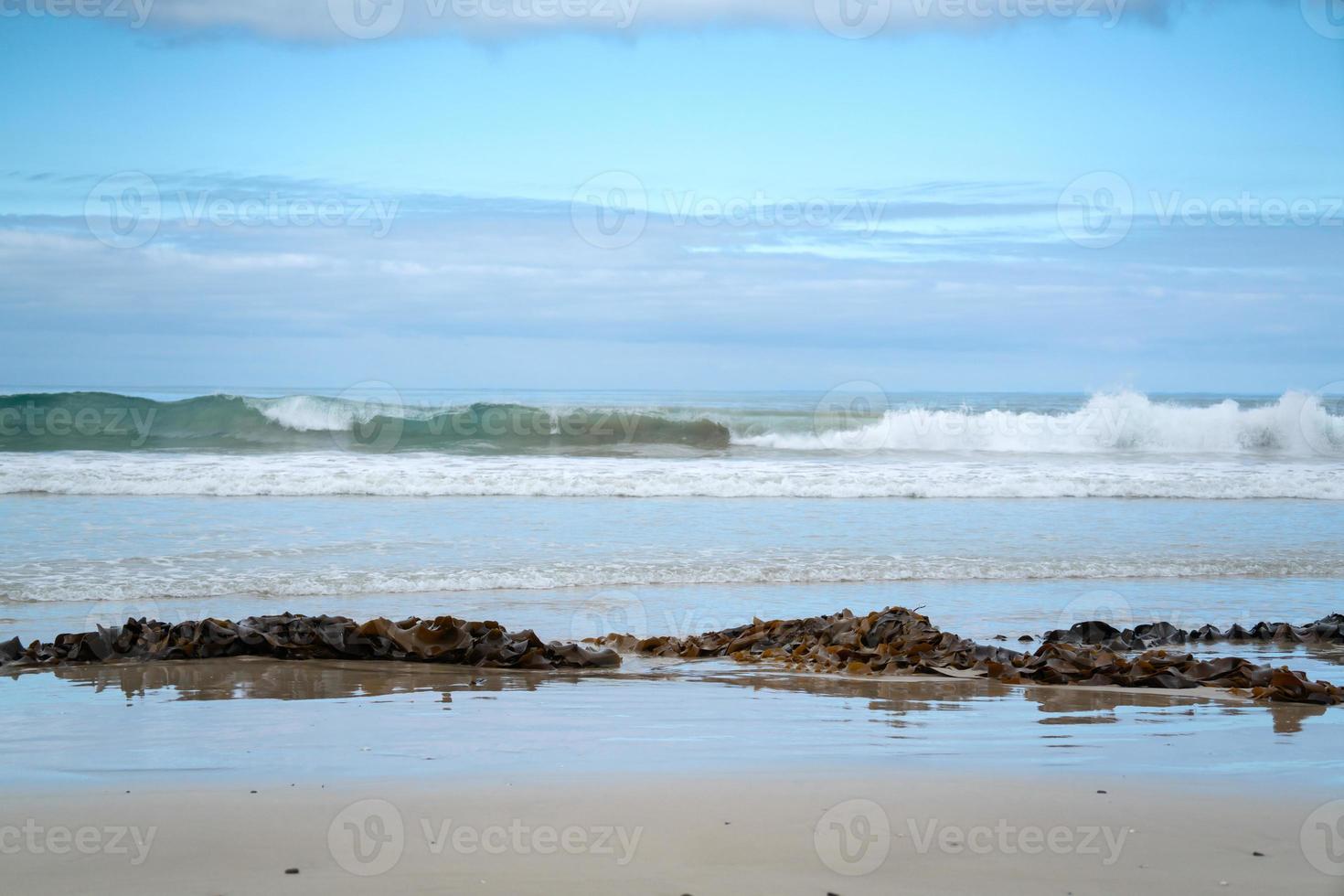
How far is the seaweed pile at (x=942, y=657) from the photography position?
523cm

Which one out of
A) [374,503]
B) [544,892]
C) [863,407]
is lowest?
[544,892]

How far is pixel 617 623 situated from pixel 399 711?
8.87 feet

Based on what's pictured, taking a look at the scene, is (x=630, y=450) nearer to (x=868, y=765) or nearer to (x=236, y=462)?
(x=236, y=462)

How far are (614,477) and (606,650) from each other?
9939 mm

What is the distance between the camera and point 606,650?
588 centimetres

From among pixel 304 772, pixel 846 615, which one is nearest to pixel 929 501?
pixel 846 615

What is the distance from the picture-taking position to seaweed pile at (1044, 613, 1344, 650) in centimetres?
653

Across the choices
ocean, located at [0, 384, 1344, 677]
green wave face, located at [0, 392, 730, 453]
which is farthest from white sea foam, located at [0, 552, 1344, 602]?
green wave face, located at [0, 392, 730, 453]

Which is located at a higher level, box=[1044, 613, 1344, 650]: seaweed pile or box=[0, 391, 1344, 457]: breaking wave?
box=[0, 391, 1344, 457]: breaking wave

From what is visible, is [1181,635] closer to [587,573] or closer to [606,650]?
[606,650]

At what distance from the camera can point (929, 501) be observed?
1485 centimetres

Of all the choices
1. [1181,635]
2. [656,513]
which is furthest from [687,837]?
[656,513]

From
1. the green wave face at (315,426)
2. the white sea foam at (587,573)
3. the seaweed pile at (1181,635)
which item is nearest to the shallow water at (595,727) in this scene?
the seaweed pile at (1181,635)

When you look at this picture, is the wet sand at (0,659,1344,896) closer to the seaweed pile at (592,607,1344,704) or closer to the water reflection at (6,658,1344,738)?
the water reflection at (6,658,1344,738)
